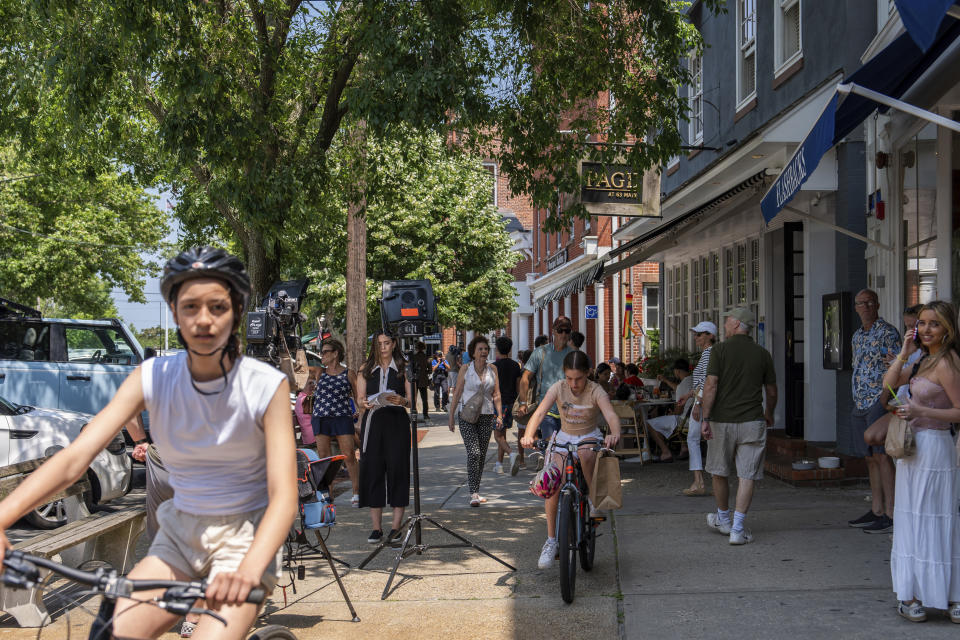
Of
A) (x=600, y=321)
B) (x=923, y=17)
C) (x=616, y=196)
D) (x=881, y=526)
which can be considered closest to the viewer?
(x=923, y=17)

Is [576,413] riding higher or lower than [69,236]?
lower

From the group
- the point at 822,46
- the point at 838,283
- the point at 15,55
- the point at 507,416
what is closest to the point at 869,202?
the point at 838,283

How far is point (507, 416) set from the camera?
13867 millimetres

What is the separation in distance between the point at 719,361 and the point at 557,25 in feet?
16.3

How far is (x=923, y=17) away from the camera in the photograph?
484 cm

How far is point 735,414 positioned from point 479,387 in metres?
3.27

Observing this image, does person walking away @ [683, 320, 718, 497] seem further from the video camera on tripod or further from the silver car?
the silver car

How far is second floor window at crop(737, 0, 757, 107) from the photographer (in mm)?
14422

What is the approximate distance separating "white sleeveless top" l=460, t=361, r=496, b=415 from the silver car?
360 cm

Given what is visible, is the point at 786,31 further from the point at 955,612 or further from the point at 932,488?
the point at 955,612

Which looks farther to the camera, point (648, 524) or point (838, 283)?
point (838, 283)

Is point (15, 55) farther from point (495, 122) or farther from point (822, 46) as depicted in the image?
point (822, 46)

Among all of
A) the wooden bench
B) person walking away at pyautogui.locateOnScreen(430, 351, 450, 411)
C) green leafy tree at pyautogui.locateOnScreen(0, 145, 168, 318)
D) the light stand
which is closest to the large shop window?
the light stand

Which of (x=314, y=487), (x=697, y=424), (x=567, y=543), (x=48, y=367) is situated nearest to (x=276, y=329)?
(x=314, y=487)
